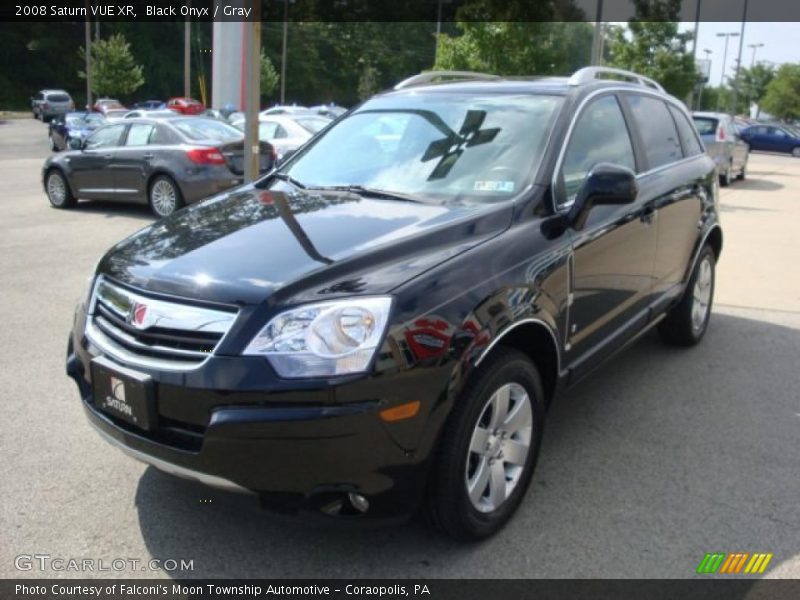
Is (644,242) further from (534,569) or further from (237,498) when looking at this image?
(237,498)

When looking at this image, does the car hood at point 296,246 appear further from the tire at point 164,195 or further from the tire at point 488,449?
the tire at point 164,195

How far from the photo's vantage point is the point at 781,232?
11.6 metres

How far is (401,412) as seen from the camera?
2547 millimetres

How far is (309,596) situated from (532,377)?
3.97 ft

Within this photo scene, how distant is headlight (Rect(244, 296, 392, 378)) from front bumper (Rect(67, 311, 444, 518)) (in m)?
0.06

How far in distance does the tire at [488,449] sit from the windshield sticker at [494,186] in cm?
81

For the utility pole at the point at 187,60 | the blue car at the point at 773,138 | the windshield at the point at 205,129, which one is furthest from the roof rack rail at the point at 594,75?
the utility pole at the point at 187,60

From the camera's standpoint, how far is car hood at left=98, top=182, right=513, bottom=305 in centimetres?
268

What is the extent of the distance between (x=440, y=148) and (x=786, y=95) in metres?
81.9

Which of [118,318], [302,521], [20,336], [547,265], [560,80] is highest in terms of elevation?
[560,80]

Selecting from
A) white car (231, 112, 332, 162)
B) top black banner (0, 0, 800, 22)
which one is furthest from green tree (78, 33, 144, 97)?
white car (231, 112, 332, 162)

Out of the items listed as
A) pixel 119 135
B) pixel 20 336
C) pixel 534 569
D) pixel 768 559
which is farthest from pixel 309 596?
pixel 119 135

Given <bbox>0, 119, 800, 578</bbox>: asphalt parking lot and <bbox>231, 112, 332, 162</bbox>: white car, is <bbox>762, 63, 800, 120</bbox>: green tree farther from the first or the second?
<bbox>0, 119, 800, 578</bbox>: asphalt parking lot

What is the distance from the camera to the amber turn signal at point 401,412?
8.25 feet
